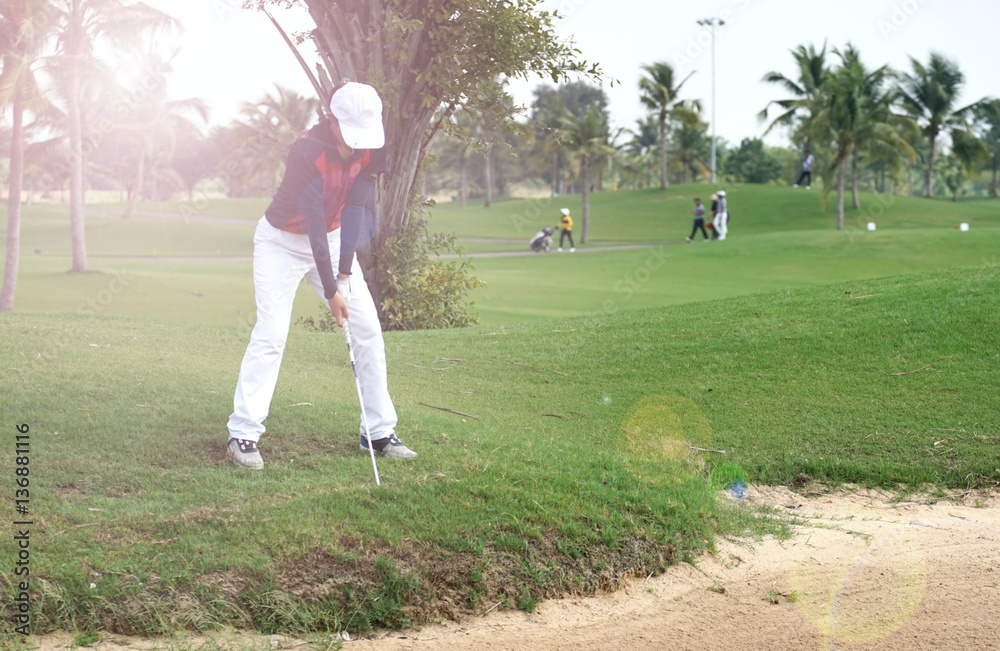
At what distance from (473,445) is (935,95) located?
62.6 m

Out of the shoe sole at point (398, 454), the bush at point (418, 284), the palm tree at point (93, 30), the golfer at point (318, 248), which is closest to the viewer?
the golfer at point (318, 248)

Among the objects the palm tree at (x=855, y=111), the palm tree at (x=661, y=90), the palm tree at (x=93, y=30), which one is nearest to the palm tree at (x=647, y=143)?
the palm tree at (x=661, y=90)

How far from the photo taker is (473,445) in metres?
6.31

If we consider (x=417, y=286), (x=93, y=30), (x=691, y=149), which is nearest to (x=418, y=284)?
(x=417, y=286)

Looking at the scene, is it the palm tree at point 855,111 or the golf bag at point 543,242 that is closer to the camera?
the golf bag at point 543,242

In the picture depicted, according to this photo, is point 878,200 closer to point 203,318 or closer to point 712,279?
point 712,279

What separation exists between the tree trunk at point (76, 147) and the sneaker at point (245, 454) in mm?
24080

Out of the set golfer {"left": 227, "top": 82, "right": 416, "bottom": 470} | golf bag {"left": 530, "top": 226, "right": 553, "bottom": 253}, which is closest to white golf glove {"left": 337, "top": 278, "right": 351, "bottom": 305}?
golfer {"left": 227, "top": 82, "right": 416, "bottom": 470}

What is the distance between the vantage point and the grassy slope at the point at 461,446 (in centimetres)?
441

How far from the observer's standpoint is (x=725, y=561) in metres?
5.22

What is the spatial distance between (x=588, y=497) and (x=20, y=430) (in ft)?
12.9

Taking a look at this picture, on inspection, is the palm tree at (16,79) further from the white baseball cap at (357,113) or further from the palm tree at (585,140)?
the palm tree at (585,140)

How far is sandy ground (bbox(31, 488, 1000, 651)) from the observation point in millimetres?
4164

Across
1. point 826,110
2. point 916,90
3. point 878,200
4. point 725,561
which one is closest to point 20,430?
point 725,561
